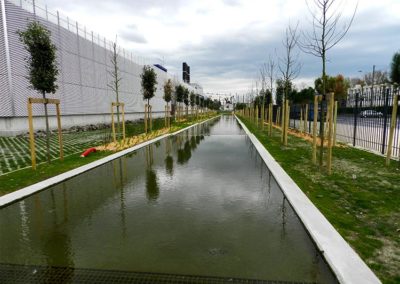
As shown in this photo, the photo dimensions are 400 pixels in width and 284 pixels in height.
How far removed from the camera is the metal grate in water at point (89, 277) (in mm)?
3428

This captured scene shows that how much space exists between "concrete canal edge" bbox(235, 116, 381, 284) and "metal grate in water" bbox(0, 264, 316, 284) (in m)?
0.80

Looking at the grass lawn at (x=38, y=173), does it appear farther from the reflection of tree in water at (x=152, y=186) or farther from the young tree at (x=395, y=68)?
the young tree at (x=395, y=68)

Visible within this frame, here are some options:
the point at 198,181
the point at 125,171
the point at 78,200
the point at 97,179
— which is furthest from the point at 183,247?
the point at 125,171

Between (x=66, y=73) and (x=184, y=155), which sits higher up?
(x=66, y=73)

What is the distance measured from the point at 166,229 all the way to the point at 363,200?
13.9 ft

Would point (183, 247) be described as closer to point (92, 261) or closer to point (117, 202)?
point (92, 261)

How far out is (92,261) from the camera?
153 inches

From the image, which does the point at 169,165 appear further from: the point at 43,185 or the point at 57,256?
the point at 57,256

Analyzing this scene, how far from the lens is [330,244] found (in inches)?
166

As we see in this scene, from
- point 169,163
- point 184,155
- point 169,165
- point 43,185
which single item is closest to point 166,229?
point 43,185

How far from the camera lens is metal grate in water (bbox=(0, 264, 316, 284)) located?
135 inches

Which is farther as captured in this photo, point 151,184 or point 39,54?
point 39,54

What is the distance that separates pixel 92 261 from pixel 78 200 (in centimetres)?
298

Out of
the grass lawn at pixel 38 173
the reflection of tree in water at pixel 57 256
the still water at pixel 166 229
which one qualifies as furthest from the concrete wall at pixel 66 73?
the reflection of tree in water at pixel 57 256
